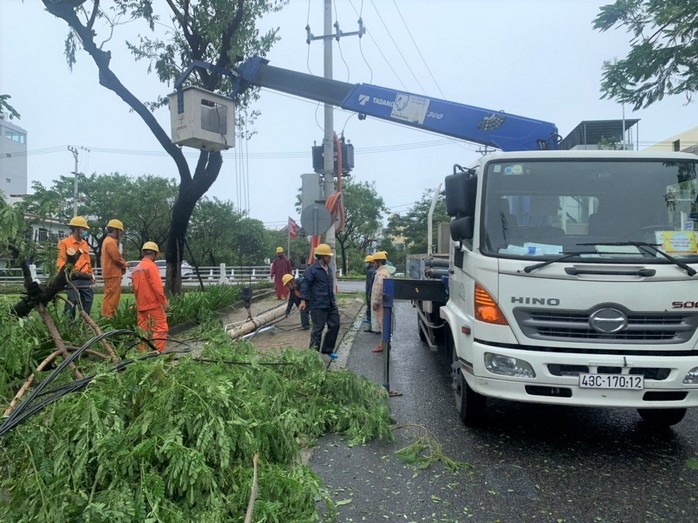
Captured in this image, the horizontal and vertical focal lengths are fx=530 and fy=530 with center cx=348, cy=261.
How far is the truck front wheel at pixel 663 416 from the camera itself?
4879 mm

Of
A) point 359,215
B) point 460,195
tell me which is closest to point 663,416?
point 460,195

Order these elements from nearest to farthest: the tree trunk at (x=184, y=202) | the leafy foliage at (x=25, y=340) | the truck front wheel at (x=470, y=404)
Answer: the leafy foliage at (x=25, y=340) < the truck front wheel at (x=470, y=404) < the tree trunk at (x=184, y=202)

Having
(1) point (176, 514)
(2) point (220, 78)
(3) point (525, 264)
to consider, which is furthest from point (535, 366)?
(2) point (220, 78)

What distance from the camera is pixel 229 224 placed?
41.8 m

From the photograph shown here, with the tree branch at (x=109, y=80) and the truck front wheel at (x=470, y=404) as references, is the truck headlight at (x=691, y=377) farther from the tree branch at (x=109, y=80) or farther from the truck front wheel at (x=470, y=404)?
the tree branch at (x=109, y=80)

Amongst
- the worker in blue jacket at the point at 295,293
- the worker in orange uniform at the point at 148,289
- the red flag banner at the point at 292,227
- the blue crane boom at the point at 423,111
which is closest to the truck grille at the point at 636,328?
the blue crane boom at the point at 423,111

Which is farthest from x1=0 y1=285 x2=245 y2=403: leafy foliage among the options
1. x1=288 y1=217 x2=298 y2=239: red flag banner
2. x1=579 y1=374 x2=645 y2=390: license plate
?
x1=288 y1=217 x2=298 y2=239: red flag banner

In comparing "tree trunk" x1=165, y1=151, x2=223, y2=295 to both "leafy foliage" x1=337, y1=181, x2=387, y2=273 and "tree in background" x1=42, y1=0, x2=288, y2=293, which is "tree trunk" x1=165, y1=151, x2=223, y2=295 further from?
"leafy foliage" x1=337, y1=181, x2=387, y2=273

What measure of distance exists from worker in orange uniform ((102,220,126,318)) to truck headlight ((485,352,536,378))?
588cm

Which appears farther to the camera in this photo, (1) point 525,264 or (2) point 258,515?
(1) point 525,264

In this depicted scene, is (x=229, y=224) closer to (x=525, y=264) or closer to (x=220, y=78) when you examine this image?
(x=220, y=78)

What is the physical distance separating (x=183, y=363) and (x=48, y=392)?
30.3 inches

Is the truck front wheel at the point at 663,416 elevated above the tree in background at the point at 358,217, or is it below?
below

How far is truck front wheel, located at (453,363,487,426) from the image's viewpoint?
486cm
